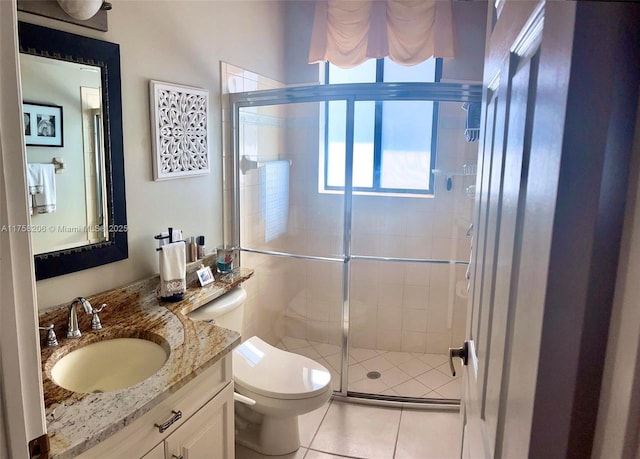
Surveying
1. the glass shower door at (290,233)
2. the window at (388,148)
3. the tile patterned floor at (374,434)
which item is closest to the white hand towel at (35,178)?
the glass shower door at (290,233)

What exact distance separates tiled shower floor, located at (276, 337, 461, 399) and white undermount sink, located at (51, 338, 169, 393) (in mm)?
1402

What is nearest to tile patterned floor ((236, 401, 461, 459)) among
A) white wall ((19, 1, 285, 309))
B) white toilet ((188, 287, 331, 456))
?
white toilet ((188, 287, 331, 456))

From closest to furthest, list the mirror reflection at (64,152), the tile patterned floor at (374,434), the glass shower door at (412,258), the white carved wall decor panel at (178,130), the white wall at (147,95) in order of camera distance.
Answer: the mirror reflection at (64,152) < the white wall at (147,95) < the white carved wall decor panel at (178,130) < the tile patterned floor at (374,434) < the glass shower door at (412,258)

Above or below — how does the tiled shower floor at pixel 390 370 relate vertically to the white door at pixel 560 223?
below

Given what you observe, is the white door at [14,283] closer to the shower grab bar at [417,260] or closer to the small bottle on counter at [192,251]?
the small bottle on counter at [192,251]

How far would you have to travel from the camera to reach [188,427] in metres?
1.38

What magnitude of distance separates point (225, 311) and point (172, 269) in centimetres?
34

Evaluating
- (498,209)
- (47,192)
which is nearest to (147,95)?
(47,192)

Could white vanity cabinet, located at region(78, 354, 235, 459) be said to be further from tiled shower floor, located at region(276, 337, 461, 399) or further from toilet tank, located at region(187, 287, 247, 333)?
tiled shower floor, located at region(276, 337, 461, 399)

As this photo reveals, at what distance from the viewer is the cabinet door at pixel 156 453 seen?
1.22 m

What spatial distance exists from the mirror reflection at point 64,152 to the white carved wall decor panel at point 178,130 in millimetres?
305

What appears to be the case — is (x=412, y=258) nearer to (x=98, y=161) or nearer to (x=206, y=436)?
(x=206, y=436)

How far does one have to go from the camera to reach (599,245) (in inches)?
17.1

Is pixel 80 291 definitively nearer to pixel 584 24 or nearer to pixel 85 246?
pixel 85 246
